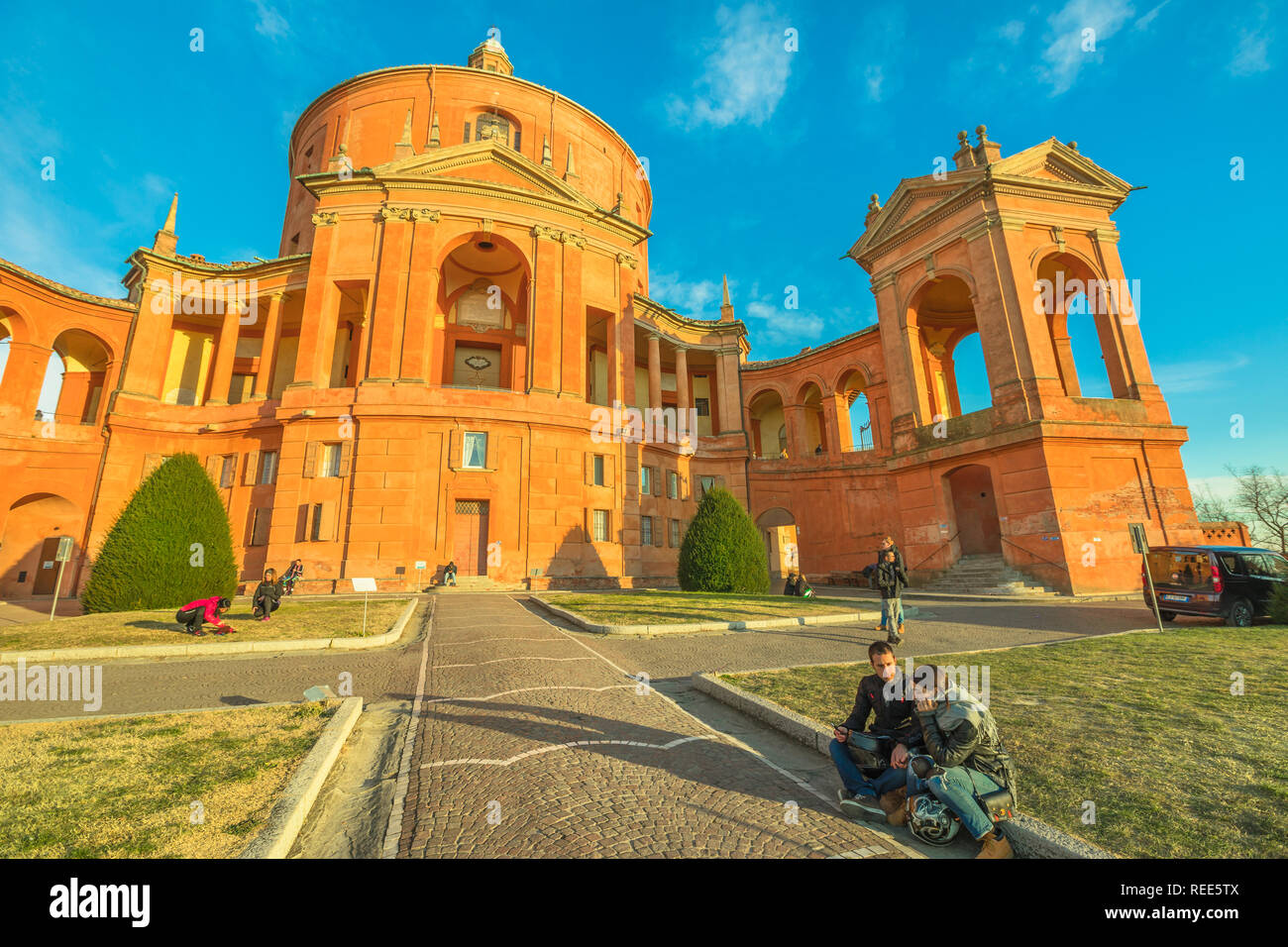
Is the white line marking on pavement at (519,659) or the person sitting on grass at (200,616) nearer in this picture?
the white line marking on pavement at (519,659)

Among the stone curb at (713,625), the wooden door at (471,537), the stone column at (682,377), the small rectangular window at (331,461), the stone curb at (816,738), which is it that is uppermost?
the stone column at (682,377)

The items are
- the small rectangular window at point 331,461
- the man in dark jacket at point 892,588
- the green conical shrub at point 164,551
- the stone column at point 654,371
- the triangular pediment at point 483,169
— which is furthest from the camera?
the stone column at point 654,371

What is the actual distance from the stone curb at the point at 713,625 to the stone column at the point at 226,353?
2402 centimetres

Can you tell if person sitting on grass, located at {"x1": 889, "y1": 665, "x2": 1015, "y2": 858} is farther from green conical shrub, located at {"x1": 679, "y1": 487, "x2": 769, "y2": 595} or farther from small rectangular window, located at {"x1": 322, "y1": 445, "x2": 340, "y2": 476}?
small rectangular window, located at {"x1": 322, "y1": 445, "x2": 340, "y2": 476}

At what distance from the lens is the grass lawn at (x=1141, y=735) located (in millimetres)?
3131

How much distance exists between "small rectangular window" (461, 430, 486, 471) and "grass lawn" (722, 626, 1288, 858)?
58.8 ft

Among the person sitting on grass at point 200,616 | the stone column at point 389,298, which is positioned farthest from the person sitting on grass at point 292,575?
the person sitting on grass at point 200,616

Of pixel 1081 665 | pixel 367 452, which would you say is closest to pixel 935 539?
pixel 1081 665

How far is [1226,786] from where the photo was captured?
364 cm

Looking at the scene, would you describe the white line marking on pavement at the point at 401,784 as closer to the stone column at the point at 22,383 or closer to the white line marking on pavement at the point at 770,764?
the white line marking on pavement at the point at 770,764

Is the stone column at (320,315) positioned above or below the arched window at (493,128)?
below

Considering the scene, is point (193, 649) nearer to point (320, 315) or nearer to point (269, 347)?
point (320, 315)
